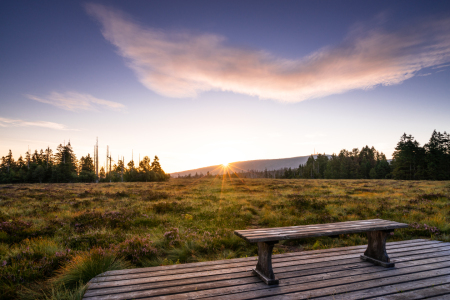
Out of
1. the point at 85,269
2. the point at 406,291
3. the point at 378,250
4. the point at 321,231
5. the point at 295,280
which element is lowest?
the point at 406,291

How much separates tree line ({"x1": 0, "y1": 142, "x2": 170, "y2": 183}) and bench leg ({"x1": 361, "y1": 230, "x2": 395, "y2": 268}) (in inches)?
2300

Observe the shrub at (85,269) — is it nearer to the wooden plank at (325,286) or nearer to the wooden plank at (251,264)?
the wooden plank at (251,264)

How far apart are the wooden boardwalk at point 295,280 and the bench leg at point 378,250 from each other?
145mm

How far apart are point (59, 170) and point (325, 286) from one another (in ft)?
206

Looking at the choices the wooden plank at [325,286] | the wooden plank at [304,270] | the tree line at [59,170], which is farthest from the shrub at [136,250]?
the tree line at [59,170]

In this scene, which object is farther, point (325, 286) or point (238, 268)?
point (238, 268)

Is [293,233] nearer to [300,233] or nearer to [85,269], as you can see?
[300,233]

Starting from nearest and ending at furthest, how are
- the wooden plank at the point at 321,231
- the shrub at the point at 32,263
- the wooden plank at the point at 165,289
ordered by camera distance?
the wooden plank at the point at 165,289 → the wooden plank at the point at 321,231 → the shrub at the point at 32,263

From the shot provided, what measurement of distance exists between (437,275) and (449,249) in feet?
6.24

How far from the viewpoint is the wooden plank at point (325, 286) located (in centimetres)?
297

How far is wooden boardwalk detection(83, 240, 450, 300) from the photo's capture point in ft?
9.82

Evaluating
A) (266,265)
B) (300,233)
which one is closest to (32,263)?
(266,265)

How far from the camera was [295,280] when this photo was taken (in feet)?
11.2

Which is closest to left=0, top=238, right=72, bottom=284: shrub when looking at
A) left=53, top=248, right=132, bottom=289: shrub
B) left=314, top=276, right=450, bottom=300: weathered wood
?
left=53, top=248, right=132, bottom=289: shrub
